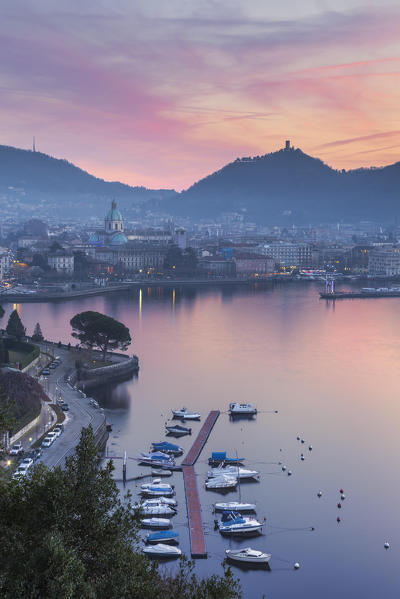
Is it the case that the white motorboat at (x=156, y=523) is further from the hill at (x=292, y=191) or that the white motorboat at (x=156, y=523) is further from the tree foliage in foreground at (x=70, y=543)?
the hill at (x=292, y=191)

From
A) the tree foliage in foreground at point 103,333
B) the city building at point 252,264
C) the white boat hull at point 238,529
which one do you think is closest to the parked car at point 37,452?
the white boat hull at point 238,529

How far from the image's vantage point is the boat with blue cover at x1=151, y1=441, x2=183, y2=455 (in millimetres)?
7992

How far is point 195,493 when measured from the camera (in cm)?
691

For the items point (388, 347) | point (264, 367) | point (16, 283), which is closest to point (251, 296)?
point (16, 283)

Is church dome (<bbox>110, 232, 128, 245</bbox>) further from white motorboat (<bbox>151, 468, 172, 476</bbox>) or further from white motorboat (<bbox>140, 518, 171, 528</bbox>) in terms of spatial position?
white motorboat (<bbox>140, 518, 171, 528</bbox>)

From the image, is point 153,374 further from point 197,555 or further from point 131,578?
point 131,578

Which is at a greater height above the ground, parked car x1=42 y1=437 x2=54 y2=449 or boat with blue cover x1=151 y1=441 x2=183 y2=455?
parked car x1=42 y1=437 x2=54 y2=449

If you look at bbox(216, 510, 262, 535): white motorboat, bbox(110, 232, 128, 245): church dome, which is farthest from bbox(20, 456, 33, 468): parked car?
bbox(110, 232, 128, 245): church dome

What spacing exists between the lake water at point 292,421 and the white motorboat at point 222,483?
0.31 ft

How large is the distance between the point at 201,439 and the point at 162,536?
8.31 feet

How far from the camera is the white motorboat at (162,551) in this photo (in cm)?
579

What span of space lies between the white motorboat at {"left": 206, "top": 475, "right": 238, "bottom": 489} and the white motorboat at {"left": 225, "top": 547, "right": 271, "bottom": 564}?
1237 mm

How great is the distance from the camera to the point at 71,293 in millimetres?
23672

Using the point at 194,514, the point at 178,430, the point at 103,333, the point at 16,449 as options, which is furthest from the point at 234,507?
the point at 103,333
